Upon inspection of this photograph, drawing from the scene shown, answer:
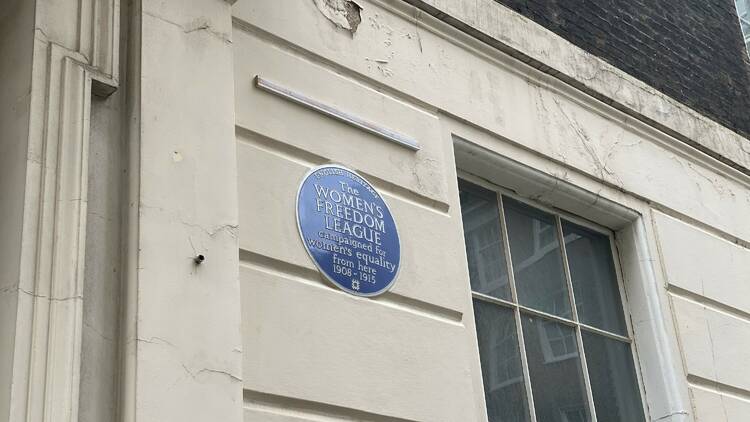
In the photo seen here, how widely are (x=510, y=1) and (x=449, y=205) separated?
1.88 metres

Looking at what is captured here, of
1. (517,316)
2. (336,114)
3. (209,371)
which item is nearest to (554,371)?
(517,316)

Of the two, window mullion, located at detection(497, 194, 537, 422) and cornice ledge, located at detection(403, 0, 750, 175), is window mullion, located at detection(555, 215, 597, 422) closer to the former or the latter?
window mullion, located at detection(497, 194, 537, 422)

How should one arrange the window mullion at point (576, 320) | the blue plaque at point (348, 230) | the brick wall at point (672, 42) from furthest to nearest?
1. the brick wall at point (672, 42)
2. the window mullion at point (576, 320)
3. the blue plaque at point (348, 230)

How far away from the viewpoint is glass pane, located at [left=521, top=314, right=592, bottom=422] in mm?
6039

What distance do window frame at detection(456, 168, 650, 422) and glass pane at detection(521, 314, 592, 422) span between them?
0.03 metres

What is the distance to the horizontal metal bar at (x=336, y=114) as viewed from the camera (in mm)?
5211

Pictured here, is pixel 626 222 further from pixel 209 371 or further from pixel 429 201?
pixel 209 371

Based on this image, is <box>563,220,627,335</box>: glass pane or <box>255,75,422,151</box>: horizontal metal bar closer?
<box>255,75,422,151</box>: horizontal metal bar

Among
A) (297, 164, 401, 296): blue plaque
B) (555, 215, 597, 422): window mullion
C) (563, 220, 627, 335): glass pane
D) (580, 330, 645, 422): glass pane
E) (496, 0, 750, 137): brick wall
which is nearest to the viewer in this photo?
(297, 164, 401, 296): blue plaque

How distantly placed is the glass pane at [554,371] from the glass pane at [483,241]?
0.84ft

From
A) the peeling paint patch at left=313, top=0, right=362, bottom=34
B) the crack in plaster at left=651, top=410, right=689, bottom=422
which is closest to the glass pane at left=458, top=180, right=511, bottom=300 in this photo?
the peeling paint patch at left=313, top=0, right=362, bottom=34

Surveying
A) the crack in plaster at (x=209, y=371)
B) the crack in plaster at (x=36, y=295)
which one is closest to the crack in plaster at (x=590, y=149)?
the crack in plaster at (x=209, y=371)

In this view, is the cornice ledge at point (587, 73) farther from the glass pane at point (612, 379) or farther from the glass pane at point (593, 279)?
the glass pane at point (612, 379)

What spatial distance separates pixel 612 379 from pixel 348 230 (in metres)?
2.22
